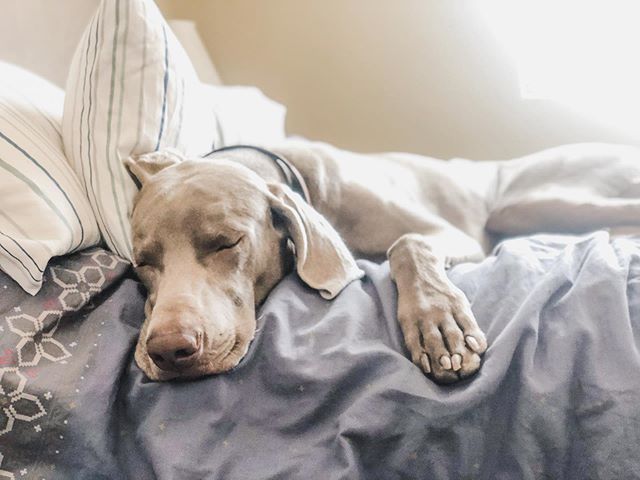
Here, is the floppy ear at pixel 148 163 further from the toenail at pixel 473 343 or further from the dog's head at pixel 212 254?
the toenail at pixel 473 343

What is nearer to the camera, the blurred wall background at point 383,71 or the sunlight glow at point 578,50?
the sunlight glow at point 578,50

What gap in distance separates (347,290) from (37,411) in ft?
1.73

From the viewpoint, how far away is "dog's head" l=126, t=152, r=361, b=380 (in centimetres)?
99

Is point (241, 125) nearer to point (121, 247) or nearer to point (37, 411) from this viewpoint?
point (121, 247)


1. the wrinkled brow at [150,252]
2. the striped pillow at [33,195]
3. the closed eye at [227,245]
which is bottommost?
the wrinkled brow at [150,252]

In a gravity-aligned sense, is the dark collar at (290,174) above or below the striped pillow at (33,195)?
below

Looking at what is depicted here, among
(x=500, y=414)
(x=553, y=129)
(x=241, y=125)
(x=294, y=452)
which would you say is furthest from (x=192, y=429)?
(x=553, y=129)

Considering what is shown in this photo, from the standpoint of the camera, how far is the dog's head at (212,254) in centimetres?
99

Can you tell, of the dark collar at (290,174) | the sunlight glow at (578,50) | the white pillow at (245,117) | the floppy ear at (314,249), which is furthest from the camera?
the sunlight glow at (578,50)

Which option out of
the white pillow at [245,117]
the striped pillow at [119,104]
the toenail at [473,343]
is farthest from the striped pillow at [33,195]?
the toenail at [473,343]

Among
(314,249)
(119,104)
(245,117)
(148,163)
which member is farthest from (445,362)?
(245,117)

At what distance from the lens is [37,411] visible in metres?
0.89

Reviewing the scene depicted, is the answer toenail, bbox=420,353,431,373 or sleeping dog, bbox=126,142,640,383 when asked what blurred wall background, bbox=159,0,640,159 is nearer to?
sleeping dog, bbox=126,142,640,383

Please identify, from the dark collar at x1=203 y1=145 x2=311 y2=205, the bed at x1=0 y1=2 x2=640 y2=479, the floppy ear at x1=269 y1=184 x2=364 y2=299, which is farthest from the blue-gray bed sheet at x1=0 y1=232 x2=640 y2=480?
the dark collar at x1=203 y1=145 x2=311 y2=205
